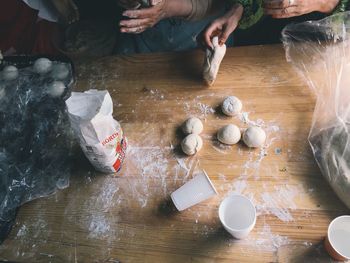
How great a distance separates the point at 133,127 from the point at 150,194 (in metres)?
0.27

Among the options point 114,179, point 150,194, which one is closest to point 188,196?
point 150,194

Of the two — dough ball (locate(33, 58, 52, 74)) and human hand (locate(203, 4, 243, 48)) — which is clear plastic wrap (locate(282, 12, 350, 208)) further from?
dough ball (locate(33, 58, 52, 74))

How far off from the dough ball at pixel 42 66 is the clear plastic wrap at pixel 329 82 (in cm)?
91

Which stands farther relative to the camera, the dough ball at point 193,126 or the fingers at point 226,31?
the fingers at point 226,31

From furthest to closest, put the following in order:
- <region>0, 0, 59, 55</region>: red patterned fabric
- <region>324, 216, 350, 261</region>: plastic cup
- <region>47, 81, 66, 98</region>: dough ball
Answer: <region>0, 0, 59, 55</region>: red patterned fabric → <region>47, 81, 66, 98</region>: dough ball → <region>324, 216, 350, 261</region>: plastic cup

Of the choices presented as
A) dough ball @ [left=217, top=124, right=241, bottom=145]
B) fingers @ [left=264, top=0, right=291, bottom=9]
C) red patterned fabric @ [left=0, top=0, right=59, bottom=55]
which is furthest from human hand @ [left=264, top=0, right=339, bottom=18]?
red patterned fabric @ [left=0, top=0, right=59, bottom=55]

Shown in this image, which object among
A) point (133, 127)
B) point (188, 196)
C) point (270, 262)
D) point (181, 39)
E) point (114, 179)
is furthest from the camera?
point (181, 39)

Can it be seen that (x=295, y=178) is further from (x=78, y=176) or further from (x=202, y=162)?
(x=78, y=176)

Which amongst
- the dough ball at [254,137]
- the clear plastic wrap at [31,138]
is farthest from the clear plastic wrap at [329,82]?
the clear plastic wrap at [31,138]

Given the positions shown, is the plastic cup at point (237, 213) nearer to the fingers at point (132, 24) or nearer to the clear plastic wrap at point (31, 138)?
the clear plastic wrap at point (31, 138)

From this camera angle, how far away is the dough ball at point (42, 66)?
4.49ft

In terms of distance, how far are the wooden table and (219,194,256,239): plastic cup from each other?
4 cm

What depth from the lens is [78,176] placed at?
3.78 ft

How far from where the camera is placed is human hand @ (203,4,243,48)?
1272mm
